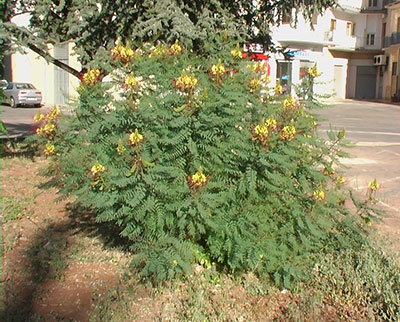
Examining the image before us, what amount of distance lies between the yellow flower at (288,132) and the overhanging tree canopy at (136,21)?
273 cm

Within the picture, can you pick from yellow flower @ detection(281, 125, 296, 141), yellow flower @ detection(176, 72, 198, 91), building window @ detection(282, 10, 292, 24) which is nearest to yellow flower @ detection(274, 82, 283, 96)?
yellow flower @ detection(281, 125, 296, 141)

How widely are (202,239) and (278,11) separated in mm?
5540

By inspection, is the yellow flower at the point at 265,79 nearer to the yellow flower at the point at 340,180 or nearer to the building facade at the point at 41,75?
the yellow flower at the point at 340,180

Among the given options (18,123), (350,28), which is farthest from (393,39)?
(18,123)

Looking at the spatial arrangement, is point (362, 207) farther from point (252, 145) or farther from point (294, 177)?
point (252, 145)

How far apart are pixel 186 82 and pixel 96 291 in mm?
1917

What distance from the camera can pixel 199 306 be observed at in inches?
135

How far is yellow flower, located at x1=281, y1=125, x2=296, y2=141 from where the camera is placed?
10.7 ft

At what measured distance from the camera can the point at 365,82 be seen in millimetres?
43625

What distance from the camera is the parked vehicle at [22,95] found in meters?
25.0

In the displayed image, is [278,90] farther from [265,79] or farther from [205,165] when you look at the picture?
[205,165]

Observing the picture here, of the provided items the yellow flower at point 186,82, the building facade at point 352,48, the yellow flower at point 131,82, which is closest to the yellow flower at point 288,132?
the yellow flower at point 186,82

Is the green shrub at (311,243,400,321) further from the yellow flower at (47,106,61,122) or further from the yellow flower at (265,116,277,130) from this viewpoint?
the yellow flower at (47,106,61,122)

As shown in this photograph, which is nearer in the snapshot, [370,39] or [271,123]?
[271,123]
